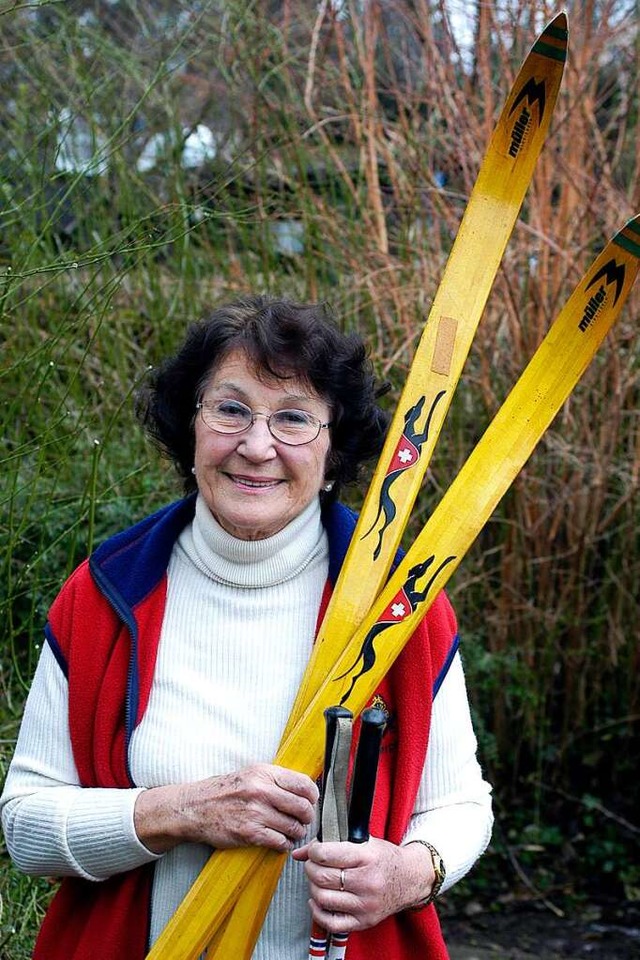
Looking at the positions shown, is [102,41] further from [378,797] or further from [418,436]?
[378,797]

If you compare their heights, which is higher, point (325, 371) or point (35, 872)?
point (325, 371)

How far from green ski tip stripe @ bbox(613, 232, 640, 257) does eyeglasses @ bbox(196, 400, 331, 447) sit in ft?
2.01

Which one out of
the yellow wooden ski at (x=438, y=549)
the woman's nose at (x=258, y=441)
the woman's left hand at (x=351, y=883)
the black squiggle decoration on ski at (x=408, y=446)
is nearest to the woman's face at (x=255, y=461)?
the woman's nose at (x=258, y=441)

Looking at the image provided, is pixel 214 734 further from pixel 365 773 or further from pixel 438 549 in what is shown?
pixel 438 549

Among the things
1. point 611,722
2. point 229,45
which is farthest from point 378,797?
point 229,45

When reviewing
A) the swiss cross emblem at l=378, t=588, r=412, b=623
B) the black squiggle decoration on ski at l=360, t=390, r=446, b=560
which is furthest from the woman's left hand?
the black squiggle decoration on ski at l=360, t=390, r=446, b=560

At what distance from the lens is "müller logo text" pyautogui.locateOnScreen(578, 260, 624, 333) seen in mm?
2133

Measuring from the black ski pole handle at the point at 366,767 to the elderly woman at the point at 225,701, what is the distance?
96 millimetres

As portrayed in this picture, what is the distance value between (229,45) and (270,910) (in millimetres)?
3875

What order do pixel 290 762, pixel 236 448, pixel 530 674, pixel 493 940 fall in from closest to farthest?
pixel 290 762 < pixel 236 448 < pixel 493 940 < pixel 530 674

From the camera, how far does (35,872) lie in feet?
6.48

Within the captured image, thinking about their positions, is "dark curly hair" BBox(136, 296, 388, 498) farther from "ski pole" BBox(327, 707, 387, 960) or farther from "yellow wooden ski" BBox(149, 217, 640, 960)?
"ski pole" BBox(327, 707, 387, 960)

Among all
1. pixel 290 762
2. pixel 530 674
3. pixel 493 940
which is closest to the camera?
pixel 290 762

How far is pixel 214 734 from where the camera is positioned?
6.44 ft
